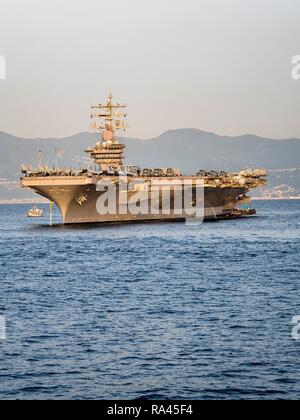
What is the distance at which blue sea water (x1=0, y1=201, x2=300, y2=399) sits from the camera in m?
19.6

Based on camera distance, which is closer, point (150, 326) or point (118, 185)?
point (150, 326)

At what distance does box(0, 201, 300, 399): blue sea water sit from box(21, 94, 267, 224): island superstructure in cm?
2635

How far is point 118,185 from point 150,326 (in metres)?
54.1

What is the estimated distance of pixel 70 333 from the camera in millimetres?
24719

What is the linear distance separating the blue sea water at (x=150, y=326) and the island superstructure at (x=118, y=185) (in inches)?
1037

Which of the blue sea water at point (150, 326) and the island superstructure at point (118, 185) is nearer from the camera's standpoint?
the blue sea water at point (150, 326)

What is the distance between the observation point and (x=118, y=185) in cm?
7925

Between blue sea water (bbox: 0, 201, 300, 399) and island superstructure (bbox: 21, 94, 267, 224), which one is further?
island superstructure (bbox: 21, 94, 267, 224)

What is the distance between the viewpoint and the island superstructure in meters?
75.4

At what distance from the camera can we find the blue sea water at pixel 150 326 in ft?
64.3

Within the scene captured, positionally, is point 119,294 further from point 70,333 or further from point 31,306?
point 70,333

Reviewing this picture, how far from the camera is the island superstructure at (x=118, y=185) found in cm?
7544

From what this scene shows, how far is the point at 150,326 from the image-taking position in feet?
84.0
